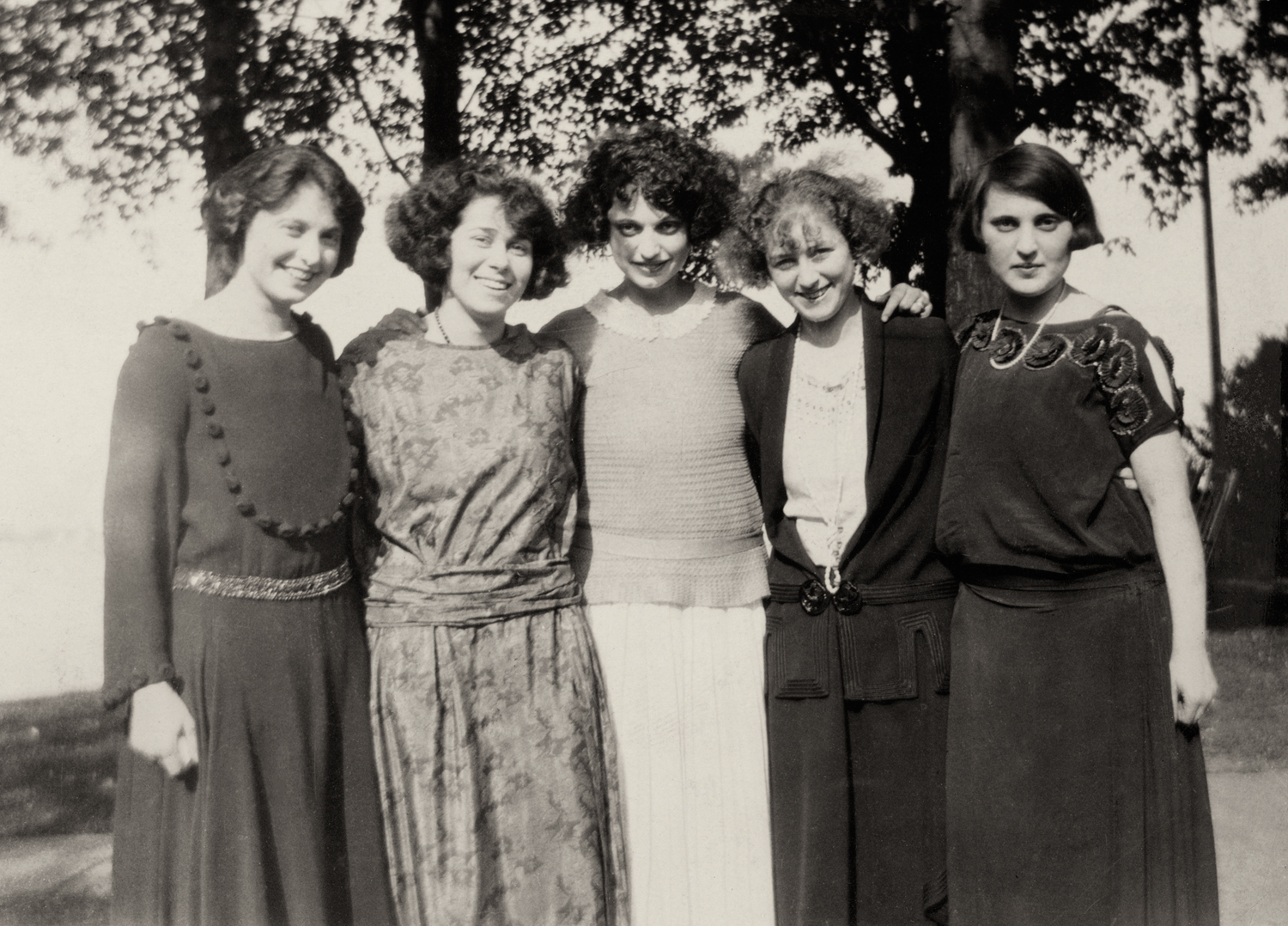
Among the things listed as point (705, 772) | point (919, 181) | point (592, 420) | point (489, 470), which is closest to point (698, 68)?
point (919, 181)

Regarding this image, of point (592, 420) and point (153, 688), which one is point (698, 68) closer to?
point (592, 420)

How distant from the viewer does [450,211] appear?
296 centimetres

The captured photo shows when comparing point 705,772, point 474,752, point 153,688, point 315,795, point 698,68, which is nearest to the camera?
point 153,688

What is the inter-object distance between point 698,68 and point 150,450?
3.75 meters

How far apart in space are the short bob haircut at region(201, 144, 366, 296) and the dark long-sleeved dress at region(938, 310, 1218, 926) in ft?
5.53

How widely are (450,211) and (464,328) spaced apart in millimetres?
311

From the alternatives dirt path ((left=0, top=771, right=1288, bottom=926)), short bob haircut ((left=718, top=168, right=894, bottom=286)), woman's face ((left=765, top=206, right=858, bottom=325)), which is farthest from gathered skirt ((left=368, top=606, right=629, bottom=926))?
dirt path ((left=0, top=771, right=1288, bottom=926))

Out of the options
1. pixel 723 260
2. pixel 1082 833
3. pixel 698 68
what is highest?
pixel 698 68

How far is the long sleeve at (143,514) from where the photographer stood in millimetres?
2369

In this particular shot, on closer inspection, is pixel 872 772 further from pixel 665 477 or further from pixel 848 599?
pixel 665 477

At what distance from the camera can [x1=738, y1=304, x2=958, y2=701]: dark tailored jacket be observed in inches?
112

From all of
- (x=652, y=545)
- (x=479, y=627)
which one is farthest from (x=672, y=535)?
(x=479, y=627)

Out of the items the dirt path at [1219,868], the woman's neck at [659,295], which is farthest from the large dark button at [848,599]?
the dirt path at [1219,868]

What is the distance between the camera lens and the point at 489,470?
280 cm
